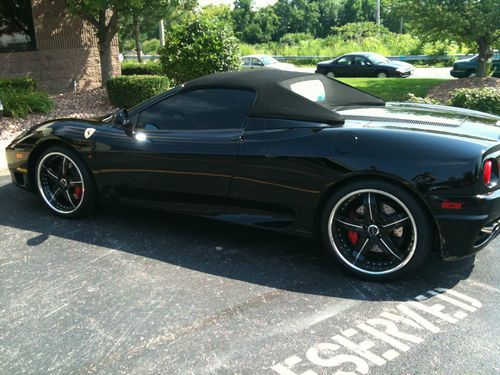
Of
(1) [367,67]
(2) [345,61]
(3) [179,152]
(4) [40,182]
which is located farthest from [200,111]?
(2) [345,61]

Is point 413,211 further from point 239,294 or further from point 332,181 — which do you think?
point 239,294

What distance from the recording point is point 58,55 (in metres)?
14.2

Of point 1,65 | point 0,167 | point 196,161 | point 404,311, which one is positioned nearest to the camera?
point 404,311

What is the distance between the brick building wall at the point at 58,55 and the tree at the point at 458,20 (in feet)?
26.5

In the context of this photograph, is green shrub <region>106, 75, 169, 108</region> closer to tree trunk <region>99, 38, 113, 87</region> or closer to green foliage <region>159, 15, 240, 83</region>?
green foliage <region>159, 15, 240, 83</region>

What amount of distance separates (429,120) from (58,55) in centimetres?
1242

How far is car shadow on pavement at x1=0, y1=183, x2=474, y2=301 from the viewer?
3.61m

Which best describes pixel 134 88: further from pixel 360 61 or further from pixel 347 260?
pixel 360 61

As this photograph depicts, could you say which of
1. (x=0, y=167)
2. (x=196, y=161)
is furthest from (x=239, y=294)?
(x=0, y=167)

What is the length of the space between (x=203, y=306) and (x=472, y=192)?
5.87 ft

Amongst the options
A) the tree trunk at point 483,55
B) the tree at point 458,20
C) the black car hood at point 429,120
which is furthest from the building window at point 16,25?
the black car hood at point 429,120

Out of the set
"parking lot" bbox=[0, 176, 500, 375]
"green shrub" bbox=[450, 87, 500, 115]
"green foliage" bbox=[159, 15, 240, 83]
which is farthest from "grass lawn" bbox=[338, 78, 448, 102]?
"parking lot" bbox=[0, 176, 500, 375]

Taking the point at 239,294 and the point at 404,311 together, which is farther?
the point at 239,294

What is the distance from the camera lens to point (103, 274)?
383 cm
